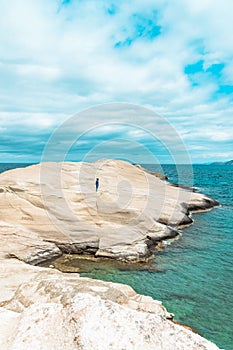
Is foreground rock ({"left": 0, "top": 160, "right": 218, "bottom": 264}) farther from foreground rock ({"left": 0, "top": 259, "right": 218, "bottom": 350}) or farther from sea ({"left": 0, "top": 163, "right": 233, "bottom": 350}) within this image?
foreground rock ({"left": 0, "top": 259, "right": 218, "bottom": 350})

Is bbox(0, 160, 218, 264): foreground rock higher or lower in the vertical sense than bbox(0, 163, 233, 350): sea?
higher

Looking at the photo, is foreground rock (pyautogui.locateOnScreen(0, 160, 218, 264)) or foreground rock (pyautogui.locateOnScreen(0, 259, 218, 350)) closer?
foreground rock (pyautogui.locateOnScreen(0, 259, 218, 350))

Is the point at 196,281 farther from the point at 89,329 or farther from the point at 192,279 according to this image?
the point at 89,329

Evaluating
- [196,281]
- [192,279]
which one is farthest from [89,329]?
[192,279]

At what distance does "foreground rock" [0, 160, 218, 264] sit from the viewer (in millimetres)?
21984

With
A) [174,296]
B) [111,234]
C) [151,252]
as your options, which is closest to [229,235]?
[151,252]

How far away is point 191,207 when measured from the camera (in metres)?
44.1

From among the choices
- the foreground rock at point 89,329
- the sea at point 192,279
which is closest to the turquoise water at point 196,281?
the sea at point 192,279

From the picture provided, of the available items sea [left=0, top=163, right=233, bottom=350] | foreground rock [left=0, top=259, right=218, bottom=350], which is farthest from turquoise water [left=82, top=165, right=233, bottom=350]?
foreground rock [left=0, top=259, right=218, bottom=350]

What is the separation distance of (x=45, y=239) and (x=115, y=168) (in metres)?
25.7

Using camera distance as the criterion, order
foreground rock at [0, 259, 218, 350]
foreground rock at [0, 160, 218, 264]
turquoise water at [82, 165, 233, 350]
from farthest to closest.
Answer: foreground rock at [0, 160, 218, 264]
turquoise water at [82, 165, 233, 350]
foreground rock at [0, 259, 218, 350]

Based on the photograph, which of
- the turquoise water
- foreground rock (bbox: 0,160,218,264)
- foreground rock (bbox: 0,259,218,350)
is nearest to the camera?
foreground rock (bbox: 0,259,218,350)

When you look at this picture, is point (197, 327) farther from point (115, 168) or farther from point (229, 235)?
point (115, 168)

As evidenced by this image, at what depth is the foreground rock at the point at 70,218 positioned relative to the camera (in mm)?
21984
